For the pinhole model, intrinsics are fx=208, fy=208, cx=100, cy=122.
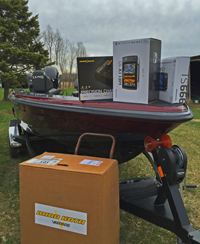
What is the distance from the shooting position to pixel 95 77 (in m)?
1.61

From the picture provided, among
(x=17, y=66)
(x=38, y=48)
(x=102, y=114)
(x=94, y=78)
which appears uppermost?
(x=38, y=48)

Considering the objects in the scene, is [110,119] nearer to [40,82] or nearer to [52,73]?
[40,82]

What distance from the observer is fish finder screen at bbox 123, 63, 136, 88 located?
4.73 ft

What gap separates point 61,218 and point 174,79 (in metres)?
1.15

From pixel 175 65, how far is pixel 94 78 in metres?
0.59

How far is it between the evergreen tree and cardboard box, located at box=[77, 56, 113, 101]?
8.19 m

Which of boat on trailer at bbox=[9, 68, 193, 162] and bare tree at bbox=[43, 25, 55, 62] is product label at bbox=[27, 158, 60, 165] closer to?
boat on trailer at bbox=[9, 68, 193, 162]

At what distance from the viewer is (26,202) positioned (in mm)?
1251

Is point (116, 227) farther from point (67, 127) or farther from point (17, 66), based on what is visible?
point (17, 66)

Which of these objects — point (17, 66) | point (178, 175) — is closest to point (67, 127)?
point (178, 175)

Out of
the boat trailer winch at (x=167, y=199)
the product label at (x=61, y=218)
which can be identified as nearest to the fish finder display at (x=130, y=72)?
the boat trailer winch at (x=167, y=199)

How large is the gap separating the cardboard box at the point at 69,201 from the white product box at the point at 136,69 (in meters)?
0.54

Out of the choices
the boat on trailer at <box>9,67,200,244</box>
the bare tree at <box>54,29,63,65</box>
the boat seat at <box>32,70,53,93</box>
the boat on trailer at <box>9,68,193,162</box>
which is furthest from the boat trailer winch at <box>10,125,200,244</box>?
the bare tree at <box>54,29,63,65</box>

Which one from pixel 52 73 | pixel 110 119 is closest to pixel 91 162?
pixel 110 119
